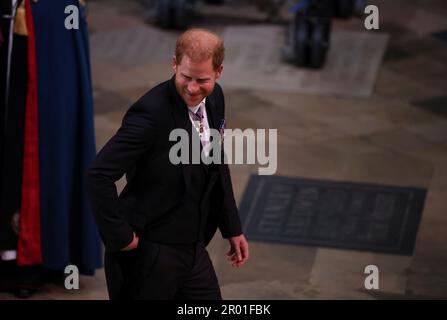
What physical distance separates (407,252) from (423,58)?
4031mm

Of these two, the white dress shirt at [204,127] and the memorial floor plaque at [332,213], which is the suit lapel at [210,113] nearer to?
the white dress shirt at [204,127]

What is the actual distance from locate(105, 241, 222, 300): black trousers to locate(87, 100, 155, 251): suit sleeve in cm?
24

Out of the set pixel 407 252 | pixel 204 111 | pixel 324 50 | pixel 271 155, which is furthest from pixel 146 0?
pixel 204 111

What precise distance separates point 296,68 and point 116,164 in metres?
5.96

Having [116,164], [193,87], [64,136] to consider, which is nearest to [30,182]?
[64,136]

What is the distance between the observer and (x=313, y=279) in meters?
6.46

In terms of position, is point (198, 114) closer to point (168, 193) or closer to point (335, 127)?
point (168, 193)

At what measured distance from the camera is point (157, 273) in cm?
446

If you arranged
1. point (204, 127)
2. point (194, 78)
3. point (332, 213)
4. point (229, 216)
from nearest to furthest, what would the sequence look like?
point (194, 78) → point (204, 127) → point (229, 216) → point (332, 213)

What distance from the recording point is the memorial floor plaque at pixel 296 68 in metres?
9.55

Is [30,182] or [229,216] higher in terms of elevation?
[229,216]

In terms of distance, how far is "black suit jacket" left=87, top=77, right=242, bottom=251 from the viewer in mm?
4176

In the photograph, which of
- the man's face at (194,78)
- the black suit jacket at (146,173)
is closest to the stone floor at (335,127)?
the black suit jacket at (146,173)

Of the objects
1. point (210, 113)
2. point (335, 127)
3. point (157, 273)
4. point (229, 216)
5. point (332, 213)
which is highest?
point (210, 113)
